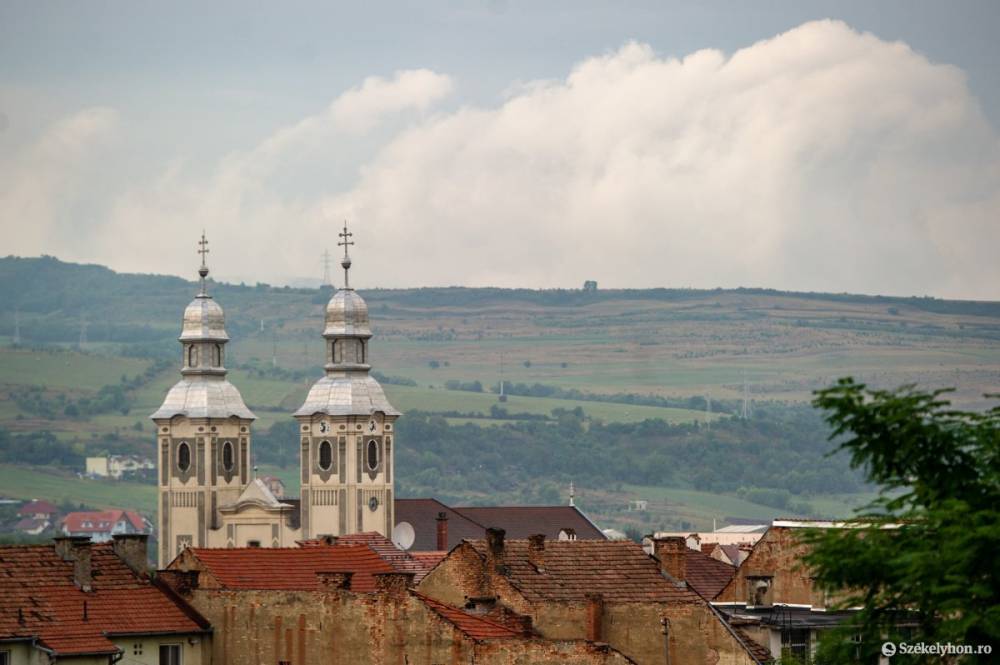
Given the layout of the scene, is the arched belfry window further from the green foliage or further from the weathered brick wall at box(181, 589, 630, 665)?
the green foliage

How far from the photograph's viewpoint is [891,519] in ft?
96.3

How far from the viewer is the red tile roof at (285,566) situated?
160 ft

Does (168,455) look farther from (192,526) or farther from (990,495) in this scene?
(990,495)

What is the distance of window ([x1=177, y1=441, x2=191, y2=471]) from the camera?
126m

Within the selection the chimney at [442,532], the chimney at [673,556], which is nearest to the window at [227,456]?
the chimney at [442,532]

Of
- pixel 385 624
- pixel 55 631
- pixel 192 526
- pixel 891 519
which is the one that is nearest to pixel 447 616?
pixel 385 624

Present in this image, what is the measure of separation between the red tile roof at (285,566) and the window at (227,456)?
71.2 metres

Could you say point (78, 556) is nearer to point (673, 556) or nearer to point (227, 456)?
point (673, 556)

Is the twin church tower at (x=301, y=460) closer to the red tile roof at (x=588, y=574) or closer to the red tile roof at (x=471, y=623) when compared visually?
the red tile roof at (x=588, y=574)

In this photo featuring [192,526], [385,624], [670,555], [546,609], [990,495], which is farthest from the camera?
[192,526]

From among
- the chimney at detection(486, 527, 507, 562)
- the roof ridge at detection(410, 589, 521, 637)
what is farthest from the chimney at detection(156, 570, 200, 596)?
the chimney at detection(486, 527, 507, 562)

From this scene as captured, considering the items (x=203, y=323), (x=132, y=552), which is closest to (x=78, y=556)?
(x=132, y=552)

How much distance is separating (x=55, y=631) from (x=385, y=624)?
5.37 m

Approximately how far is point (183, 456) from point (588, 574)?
79.3 m
